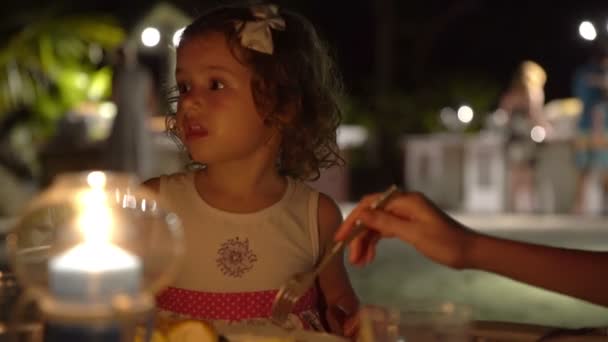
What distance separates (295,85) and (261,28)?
0.26m

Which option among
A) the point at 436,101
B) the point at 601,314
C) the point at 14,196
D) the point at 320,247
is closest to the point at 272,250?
the point at 320,247

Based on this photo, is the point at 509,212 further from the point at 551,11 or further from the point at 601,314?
the point at 551,11

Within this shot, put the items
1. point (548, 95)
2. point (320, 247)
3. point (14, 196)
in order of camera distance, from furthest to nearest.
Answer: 1. point (548, 95)
2. point (14, 196)
3. point (320, 247)

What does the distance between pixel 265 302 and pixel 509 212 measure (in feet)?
29.8

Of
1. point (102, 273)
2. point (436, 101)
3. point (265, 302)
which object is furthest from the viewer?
point (436, 101)

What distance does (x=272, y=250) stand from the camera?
6.93 ft

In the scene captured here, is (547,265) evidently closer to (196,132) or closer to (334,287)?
(334,287)

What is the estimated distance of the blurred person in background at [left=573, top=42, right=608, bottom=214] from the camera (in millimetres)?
9000

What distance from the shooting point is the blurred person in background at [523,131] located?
33.8 feet

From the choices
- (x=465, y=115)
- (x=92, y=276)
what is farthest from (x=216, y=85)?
(x=465, y=115)

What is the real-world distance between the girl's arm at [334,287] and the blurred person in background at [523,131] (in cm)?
835

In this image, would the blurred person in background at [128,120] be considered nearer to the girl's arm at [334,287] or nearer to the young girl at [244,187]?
the young girl at [244,187]

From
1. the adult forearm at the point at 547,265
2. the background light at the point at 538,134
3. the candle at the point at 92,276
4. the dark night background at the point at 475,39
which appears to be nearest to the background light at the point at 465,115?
the background light at the point at 538,134

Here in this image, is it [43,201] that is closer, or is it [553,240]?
[43,201]
